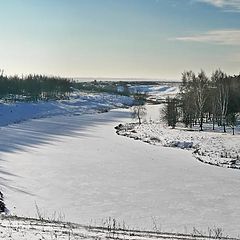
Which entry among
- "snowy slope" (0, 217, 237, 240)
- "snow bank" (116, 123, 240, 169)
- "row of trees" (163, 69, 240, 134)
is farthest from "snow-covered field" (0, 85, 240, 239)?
"row of trees" (163, 69, 240, 134)

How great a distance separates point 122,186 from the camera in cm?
2316

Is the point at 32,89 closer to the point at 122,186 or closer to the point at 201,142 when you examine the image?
the point at 201,142

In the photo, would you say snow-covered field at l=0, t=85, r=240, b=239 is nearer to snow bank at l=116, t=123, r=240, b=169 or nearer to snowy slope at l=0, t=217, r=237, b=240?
snowy slope at l=0, t=217, r=237, b=240

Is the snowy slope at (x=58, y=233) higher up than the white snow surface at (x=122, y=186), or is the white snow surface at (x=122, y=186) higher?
the snowy slope at (x=58, y=233)

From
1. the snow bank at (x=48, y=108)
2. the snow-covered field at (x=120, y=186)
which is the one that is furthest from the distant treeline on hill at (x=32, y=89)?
the snow-covered field at (x=120, y=186)

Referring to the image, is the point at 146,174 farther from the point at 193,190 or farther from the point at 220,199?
the point at 220,199

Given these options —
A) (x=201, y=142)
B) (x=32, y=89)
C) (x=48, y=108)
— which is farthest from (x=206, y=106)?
(x=32, y=89)

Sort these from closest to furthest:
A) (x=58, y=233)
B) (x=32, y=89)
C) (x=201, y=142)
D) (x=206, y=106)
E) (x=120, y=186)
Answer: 1. (x=58, y=233)
2. (x=120, y=186)
3. (x=201, y=142)
4. (x=206, y=106)
5. (x=32, y=89)

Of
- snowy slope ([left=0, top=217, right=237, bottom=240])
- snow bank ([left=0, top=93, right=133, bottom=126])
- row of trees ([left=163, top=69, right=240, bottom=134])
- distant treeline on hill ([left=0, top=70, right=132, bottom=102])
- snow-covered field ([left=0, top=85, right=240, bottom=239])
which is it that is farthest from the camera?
distant treeline on hill ([left=0, top=70, right=132, bottom=102])

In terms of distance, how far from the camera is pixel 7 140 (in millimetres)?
45156

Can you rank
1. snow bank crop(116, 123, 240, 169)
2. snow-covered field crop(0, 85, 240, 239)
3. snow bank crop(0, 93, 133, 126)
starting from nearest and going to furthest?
1. snow-covered field crop(0, 85, 240, 239)
2. snow bank crop(116, 123, 240, 169)
3. snow bank crop(0, 93, 133, 126)

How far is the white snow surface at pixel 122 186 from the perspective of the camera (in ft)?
58.9

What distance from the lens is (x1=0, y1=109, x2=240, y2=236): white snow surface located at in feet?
58.9

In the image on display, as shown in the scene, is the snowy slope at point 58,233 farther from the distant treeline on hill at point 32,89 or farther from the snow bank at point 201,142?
the distant treeline on hill at point 32,89
